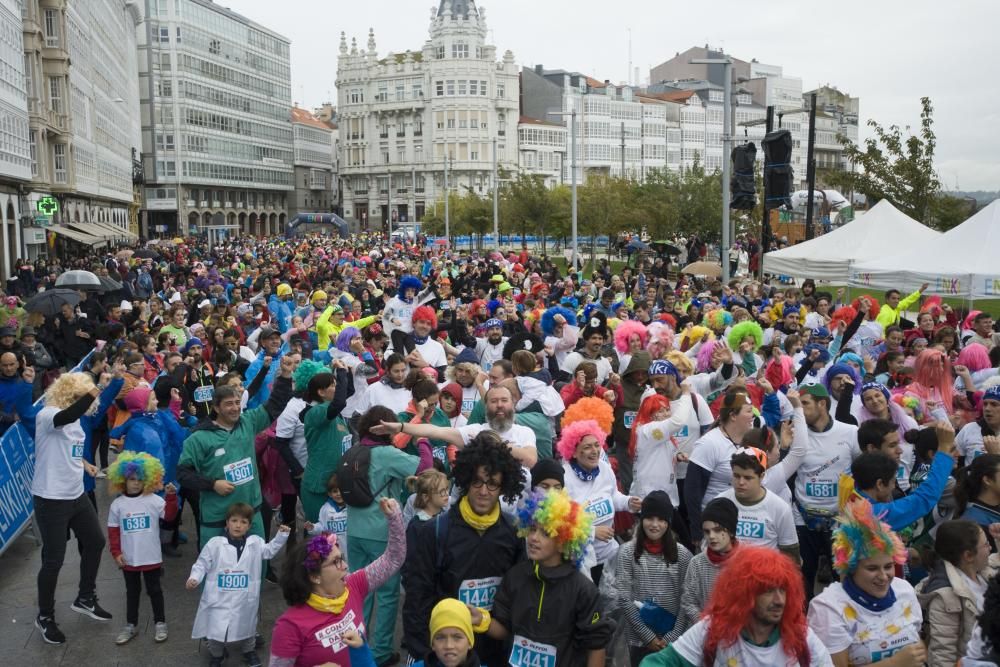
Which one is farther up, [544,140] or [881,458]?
[544,140]

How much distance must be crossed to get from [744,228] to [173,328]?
28.3m

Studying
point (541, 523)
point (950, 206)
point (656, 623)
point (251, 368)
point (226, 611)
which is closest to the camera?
point (541, 523)

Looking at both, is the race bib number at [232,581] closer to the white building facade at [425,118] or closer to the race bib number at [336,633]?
the race bib number at [336,633]

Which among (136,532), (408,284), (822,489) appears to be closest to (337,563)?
(136,532)

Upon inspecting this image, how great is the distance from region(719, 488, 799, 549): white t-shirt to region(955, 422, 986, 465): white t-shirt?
2.41 m

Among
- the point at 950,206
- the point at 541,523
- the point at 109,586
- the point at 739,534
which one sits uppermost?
the point at 950,206

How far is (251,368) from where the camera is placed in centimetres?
984

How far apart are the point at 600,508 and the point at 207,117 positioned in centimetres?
11056

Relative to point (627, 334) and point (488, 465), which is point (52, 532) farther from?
point (627, 334)

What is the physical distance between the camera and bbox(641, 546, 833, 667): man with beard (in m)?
3.85

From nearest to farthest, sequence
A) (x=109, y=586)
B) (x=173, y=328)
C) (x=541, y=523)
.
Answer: (x=541, y=523) → (x=109, y=586) → (x=173, y=328)

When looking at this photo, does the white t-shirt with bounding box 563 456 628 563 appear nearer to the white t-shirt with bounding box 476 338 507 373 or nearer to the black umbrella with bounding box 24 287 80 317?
the white t-shirt with bounding box 476 338 507 373

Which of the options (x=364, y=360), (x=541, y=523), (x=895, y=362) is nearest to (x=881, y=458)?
(x=541, y=523)

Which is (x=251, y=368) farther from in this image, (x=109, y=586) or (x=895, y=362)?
(x=895, y=362)
